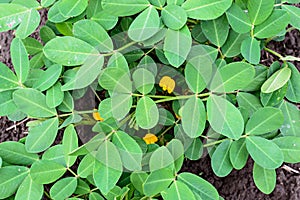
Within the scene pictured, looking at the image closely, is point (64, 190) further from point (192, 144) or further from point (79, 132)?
point (192, 144)

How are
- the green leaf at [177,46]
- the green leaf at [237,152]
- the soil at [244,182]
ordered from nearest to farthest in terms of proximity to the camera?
the green leaf at [177,46] < the green leaf at [237,152] < the soil at [244,182]

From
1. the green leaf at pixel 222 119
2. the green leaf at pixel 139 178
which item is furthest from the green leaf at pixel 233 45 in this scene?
the green leaf at pixel 139 178

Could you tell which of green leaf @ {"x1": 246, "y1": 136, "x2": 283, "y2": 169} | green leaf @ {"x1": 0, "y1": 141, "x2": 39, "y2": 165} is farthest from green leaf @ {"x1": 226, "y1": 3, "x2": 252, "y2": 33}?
green leaf @ {"x1": 0, "y1": 141, "x2": 39, "y2": 165}

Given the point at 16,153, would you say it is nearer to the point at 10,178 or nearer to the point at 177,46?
the point at 10,178

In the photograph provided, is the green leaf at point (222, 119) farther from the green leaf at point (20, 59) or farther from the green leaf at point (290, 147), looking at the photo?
the green leaf at point (20, 59)

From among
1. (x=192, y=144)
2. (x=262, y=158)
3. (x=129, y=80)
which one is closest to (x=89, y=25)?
(x=129, y=80)

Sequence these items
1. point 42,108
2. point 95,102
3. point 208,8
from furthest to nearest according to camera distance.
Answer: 1. point 95,102
2. point 42,108
3. point 208,8
